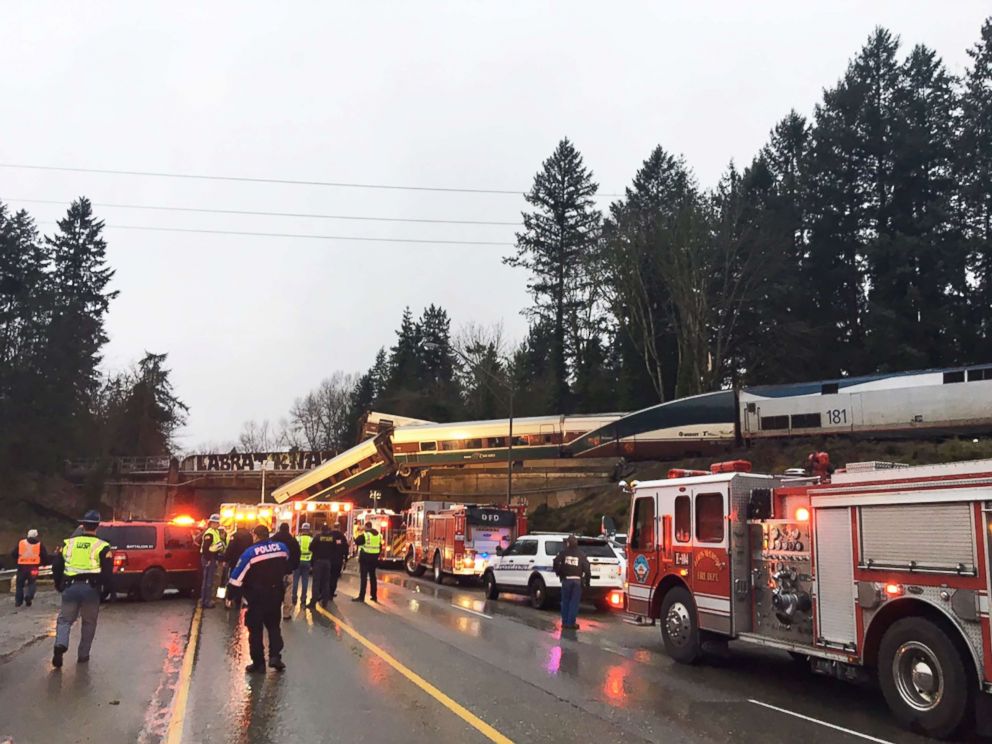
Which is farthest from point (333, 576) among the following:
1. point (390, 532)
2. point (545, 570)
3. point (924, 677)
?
point (390, 532)

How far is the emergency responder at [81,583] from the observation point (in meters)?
9.70

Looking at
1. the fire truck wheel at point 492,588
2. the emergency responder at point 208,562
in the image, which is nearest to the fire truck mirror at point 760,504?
the emergency responder at point 208,562

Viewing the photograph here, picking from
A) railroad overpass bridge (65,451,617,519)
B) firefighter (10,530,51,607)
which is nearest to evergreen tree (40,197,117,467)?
railroad overpass bridge (65,451,617,519)

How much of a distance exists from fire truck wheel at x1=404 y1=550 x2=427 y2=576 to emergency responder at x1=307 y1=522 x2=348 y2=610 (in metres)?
10.2

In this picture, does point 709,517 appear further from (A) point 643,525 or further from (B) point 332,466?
(B) point 332,466

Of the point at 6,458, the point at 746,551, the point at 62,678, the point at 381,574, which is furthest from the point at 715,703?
the point at 6,458

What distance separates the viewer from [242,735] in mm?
6621

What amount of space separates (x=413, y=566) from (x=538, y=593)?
10729 millimetres

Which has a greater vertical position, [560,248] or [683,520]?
[560,248]

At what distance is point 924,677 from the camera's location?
7199 millimetres

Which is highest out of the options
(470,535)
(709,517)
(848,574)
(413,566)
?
(709,517)

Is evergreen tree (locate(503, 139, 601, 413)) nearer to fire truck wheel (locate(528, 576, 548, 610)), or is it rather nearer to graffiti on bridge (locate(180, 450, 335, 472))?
graffiti on bridge (locate(180, 450, 335, 472))

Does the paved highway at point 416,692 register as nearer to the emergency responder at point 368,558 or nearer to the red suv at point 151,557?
the red suv at point 151,557

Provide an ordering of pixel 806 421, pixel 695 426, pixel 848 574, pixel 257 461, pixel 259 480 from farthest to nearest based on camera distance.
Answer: pixel 257 461, pixel 259 480, pixel 695 426, pixel 806 421, pixel 848 574
